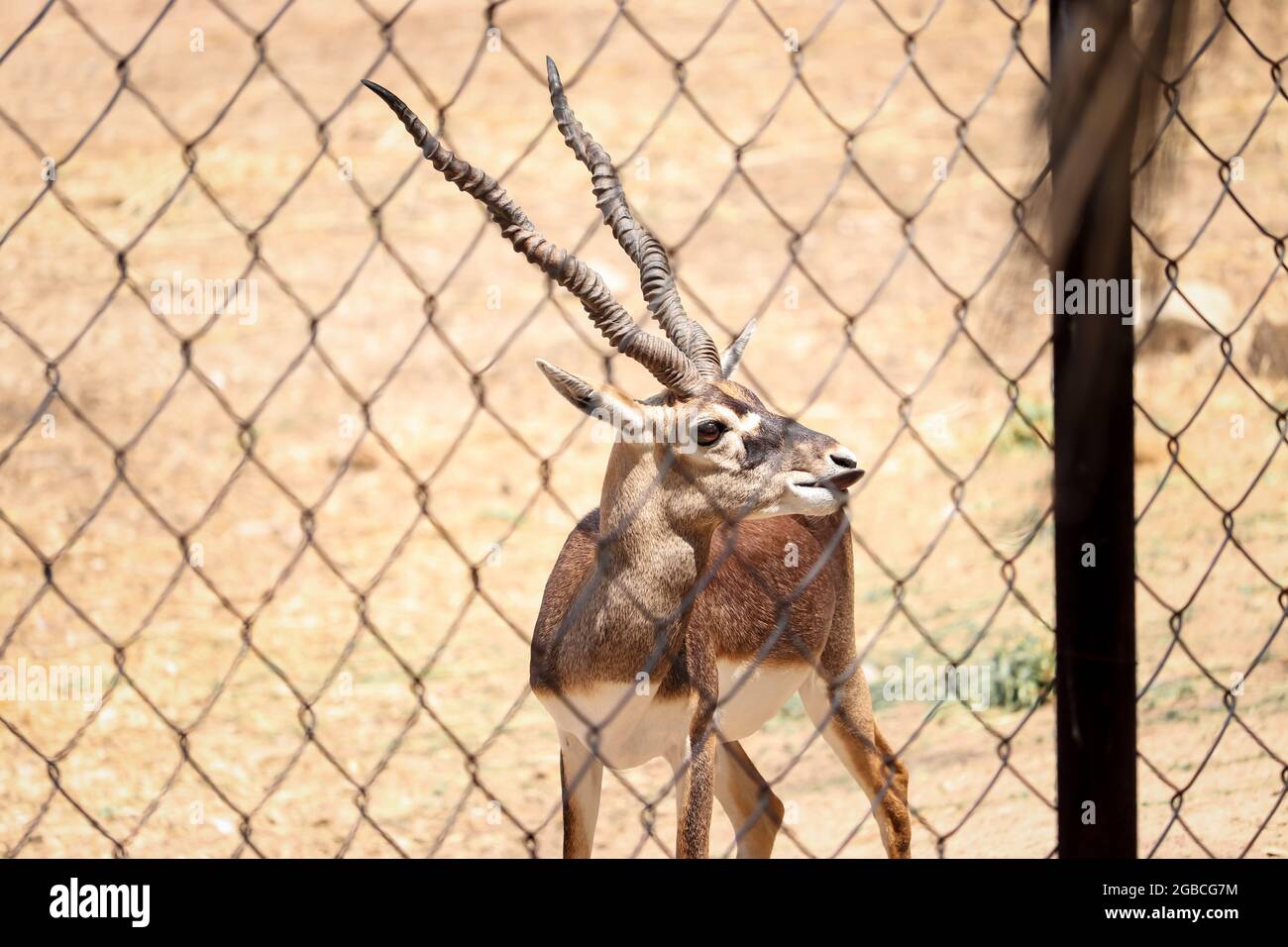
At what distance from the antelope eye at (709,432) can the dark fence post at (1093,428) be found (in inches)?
43.7

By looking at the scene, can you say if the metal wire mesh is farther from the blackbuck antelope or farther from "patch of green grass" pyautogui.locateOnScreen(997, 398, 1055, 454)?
the blackbuck antelope

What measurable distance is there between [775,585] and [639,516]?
32.3 inches

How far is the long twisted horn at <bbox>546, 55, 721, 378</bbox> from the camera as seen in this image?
2881 mm

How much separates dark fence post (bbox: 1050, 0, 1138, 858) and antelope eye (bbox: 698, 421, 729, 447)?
1110mm

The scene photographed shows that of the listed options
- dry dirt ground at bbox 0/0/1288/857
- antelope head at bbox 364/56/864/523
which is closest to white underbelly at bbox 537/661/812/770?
dry dirt ground at bbox 0/0/1288/857

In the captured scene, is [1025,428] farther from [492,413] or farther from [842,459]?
[492,413]

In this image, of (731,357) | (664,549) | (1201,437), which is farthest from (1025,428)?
(664,549)

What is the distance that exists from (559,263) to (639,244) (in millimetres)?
442

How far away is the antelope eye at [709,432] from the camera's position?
330cm

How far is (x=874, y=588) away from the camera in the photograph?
8.09 m

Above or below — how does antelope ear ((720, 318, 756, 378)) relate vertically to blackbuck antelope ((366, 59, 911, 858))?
above

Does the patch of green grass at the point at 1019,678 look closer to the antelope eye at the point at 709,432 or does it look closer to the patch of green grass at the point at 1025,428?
the patch of green grass at the point at 1025,428

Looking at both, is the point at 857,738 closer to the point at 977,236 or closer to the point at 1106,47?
the point at 1106,47

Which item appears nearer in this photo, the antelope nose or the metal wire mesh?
the metal wire mesh
